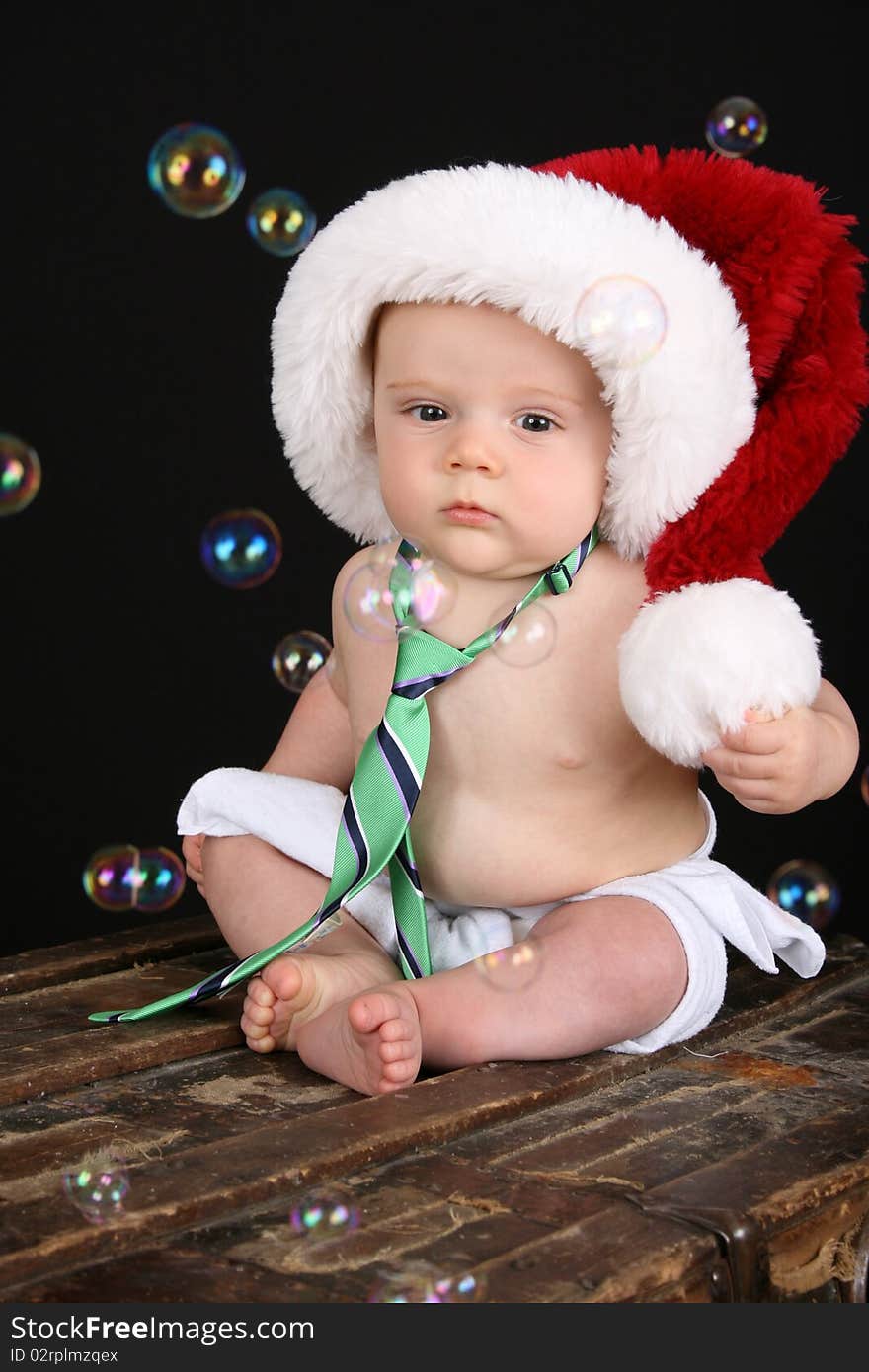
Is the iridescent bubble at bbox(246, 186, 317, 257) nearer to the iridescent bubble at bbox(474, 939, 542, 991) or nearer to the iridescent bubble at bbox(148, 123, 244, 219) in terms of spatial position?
the iridescent bubble at bbox(148, 123, 244, 219)

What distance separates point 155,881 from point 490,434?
62 cm

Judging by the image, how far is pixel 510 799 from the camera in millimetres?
1674

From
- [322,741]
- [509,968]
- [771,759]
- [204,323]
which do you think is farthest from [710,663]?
[204,323]

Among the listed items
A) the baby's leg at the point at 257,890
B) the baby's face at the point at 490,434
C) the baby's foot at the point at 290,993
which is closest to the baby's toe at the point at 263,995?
the baby's foot at the point at 290,993

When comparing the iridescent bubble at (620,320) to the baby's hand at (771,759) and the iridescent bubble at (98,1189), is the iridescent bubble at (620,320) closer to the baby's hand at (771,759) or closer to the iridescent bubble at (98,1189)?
the baby's hand at (771,759)

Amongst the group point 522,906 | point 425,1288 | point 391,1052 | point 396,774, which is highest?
point 396,774

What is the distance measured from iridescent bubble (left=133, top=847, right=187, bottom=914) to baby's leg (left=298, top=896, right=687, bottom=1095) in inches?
14.3

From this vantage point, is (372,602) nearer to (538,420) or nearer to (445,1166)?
(538,420)

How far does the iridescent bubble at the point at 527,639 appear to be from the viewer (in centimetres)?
159

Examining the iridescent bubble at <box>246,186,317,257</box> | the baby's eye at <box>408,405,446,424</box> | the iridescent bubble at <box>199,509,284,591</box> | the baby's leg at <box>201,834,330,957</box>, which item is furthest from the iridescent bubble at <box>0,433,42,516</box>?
the baby's eye at <box>408,405,446,424</box>

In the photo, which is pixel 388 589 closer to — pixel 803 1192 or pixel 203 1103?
pixel 203 1103

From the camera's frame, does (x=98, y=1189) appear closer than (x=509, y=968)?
Yes

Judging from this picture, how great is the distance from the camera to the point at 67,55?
2490 mm

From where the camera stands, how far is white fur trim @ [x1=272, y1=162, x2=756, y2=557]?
1524 millimetres
